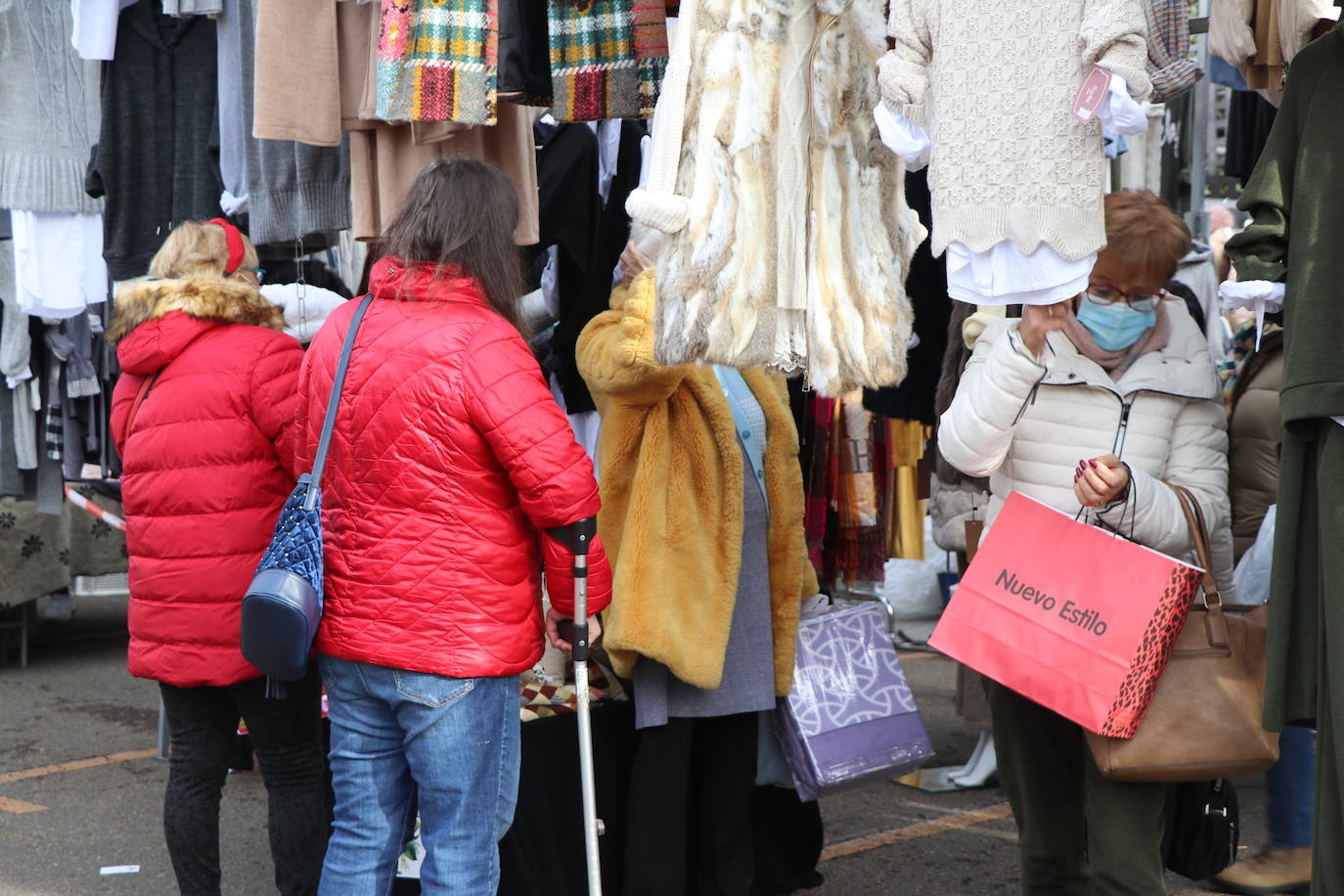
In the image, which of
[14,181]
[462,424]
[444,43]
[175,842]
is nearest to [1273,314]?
[462,424]

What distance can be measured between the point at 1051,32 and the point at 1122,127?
247 millimetres

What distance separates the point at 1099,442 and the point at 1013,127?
984 millimetres

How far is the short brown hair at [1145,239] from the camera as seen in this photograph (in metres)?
3.26

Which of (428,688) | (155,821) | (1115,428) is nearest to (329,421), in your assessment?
(428,688)

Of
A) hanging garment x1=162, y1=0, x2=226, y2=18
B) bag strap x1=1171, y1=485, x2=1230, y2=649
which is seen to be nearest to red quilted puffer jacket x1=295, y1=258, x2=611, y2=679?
bag strap x1=1171, y1=485, x2=1230, y2=649

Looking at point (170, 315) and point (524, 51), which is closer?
point (524, 51)

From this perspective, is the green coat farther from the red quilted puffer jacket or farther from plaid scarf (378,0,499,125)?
plaid scarf (378,0,499,125)

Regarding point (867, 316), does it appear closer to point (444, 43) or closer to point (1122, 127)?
point (1122, 127)

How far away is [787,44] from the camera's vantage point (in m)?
2.90

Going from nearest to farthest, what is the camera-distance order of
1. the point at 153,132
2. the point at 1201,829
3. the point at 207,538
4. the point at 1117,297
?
the point at 1117,297 → the point at 1201,829 → the point at 207,538 → the point at 153,132

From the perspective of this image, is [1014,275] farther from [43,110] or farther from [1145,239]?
[43,110]

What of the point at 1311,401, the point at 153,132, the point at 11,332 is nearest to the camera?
the point at 1311,401

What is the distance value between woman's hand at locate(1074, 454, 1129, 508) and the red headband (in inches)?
103

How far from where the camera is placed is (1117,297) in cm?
334
